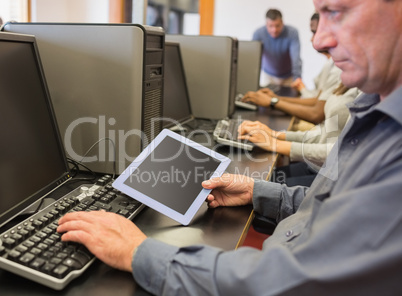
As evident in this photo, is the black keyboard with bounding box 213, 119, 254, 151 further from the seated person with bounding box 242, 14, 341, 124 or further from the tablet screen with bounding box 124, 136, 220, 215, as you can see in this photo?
the seated person with bounding box 242, 14, 341, 124

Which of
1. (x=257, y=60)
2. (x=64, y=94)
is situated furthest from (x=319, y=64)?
(x=64, y=94)

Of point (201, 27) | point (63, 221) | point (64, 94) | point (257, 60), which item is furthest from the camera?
point (201, 27)

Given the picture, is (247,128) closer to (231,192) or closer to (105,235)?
(231,192)

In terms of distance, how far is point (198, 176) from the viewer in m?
0.98

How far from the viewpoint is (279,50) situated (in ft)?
15.1

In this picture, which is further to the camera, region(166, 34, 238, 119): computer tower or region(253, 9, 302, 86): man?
region(253, 9, 302, 86): man

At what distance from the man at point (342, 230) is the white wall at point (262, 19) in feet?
17.7

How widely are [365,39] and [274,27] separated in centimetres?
395

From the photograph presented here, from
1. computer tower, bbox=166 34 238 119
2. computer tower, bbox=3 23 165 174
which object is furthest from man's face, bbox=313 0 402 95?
computer tower, bbox=166 34 238 119

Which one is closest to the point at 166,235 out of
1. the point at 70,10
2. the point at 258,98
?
the point at 258,98

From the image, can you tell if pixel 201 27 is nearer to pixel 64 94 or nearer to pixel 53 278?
pixel 64 94

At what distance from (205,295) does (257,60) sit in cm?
222

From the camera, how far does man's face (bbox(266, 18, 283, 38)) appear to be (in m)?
4.35

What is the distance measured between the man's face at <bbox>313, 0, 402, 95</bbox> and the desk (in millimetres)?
401
